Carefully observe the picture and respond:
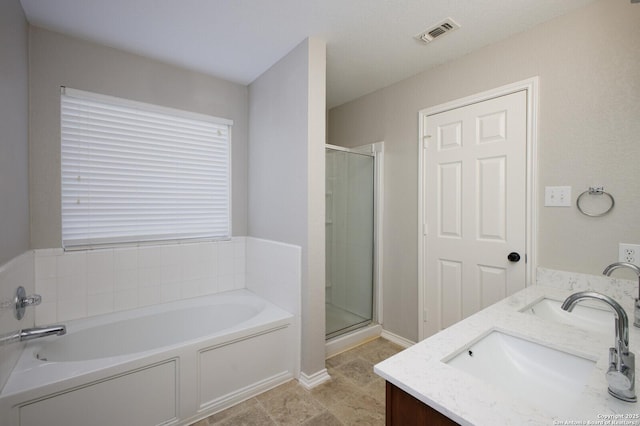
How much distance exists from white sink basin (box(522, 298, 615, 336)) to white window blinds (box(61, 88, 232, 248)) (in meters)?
2.47

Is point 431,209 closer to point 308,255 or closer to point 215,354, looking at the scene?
point 308,255

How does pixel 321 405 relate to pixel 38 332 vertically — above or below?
below

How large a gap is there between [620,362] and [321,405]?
1574 millimetres

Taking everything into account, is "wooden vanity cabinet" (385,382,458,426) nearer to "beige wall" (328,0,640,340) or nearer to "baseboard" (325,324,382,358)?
"beige wall" (328,0,640,340)

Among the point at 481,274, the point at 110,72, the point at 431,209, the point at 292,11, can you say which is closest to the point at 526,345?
the point at 481,274

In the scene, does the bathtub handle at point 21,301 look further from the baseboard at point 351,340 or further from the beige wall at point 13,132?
Result: the baseboard at point 351,340

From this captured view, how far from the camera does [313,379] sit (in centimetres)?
202

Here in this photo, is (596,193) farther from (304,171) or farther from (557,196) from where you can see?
(304,171)

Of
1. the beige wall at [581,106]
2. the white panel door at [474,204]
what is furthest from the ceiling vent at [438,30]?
the white panel door at [474,204]

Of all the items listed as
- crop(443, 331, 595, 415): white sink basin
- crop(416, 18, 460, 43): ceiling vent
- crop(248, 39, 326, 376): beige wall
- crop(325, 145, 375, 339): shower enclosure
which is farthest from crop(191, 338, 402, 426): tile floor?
crop(416, 18, 460, 43): ceiling vent

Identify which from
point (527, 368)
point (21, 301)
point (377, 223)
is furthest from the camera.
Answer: point (377, 223)

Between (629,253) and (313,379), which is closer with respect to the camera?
(629,253)

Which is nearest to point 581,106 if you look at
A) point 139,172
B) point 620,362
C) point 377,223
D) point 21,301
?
point 620,362

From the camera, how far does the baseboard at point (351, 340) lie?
2.44 metres
